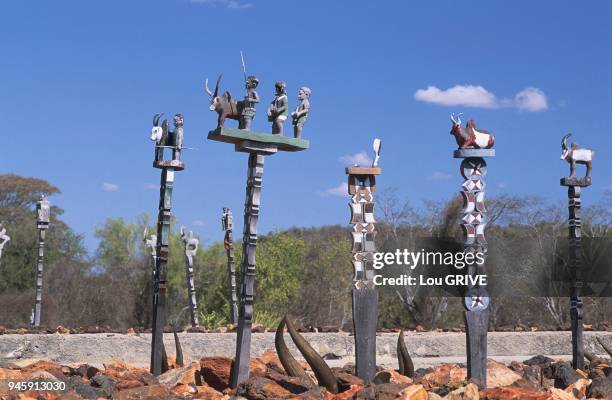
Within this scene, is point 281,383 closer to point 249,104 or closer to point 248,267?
point 248,267

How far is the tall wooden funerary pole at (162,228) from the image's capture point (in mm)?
11648

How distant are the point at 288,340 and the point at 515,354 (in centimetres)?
421

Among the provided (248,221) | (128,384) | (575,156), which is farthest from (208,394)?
(575,156)

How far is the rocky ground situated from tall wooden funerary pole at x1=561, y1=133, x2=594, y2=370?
742 mm

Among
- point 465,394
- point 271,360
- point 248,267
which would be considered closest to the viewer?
point 465,394

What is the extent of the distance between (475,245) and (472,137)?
1251 millimetres

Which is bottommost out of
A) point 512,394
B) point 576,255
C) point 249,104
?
point 512,394

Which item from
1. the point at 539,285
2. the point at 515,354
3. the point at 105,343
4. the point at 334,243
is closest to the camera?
the point at 105,343

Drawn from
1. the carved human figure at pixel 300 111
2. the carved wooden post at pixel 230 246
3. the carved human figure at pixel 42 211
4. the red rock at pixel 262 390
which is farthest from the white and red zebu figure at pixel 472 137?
the carved human figure at pixel 42 211

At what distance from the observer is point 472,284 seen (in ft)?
35.0

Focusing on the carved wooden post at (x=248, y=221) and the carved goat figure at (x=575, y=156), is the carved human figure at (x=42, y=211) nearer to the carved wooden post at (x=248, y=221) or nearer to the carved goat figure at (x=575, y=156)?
the carved wooden post at (x=248, y=221)

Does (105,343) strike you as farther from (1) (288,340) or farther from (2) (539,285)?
(2) (539,285)

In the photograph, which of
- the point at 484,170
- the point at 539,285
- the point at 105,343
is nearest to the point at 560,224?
the point at 539,285

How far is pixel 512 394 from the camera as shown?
9945mm
